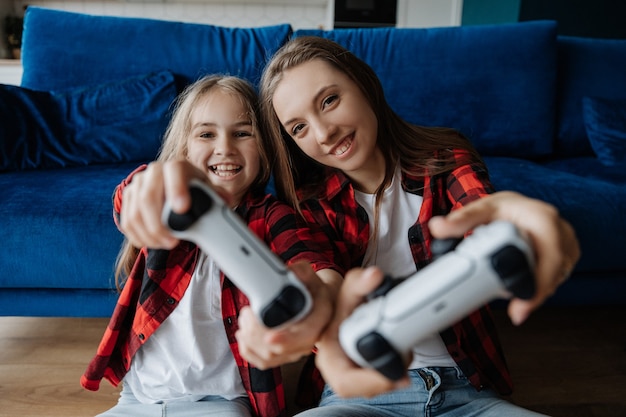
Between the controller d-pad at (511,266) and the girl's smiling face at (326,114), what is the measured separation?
46 cm

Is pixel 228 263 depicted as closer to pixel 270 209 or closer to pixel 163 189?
pixel 163 189

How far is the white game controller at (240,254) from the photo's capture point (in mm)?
432

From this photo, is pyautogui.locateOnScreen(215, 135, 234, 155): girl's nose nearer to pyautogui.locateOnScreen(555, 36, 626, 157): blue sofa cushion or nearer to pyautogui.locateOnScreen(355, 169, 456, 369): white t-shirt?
pyautogui.locateOnScreen(355, 169, 456, 369): white t-shirt

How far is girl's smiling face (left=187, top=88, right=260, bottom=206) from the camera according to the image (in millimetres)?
877

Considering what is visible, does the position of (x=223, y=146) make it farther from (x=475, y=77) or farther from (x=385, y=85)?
(x=475, y=77)

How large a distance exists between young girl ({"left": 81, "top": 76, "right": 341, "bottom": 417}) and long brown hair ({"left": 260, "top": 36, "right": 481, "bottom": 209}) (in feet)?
0.13

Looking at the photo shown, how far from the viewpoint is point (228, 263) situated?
44 cm

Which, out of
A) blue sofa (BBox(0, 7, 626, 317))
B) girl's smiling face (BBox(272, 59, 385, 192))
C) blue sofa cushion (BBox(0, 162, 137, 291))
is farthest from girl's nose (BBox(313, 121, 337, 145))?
blue sofa (BBox(0, 7, 626, 317))

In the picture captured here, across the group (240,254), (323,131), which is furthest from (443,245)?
(323,131)

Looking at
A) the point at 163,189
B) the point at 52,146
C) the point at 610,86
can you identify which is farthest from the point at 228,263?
the point at 610,86

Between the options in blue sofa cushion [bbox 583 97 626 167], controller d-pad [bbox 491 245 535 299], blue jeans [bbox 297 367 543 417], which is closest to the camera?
controller d-pad [bbox 491 245 535 299]

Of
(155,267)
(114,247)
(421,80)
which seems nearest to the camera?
(155,267)

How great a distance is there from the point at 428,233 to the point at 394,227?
0.07 m

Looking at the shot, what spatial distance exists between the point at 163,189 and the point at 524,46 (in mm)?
1548
